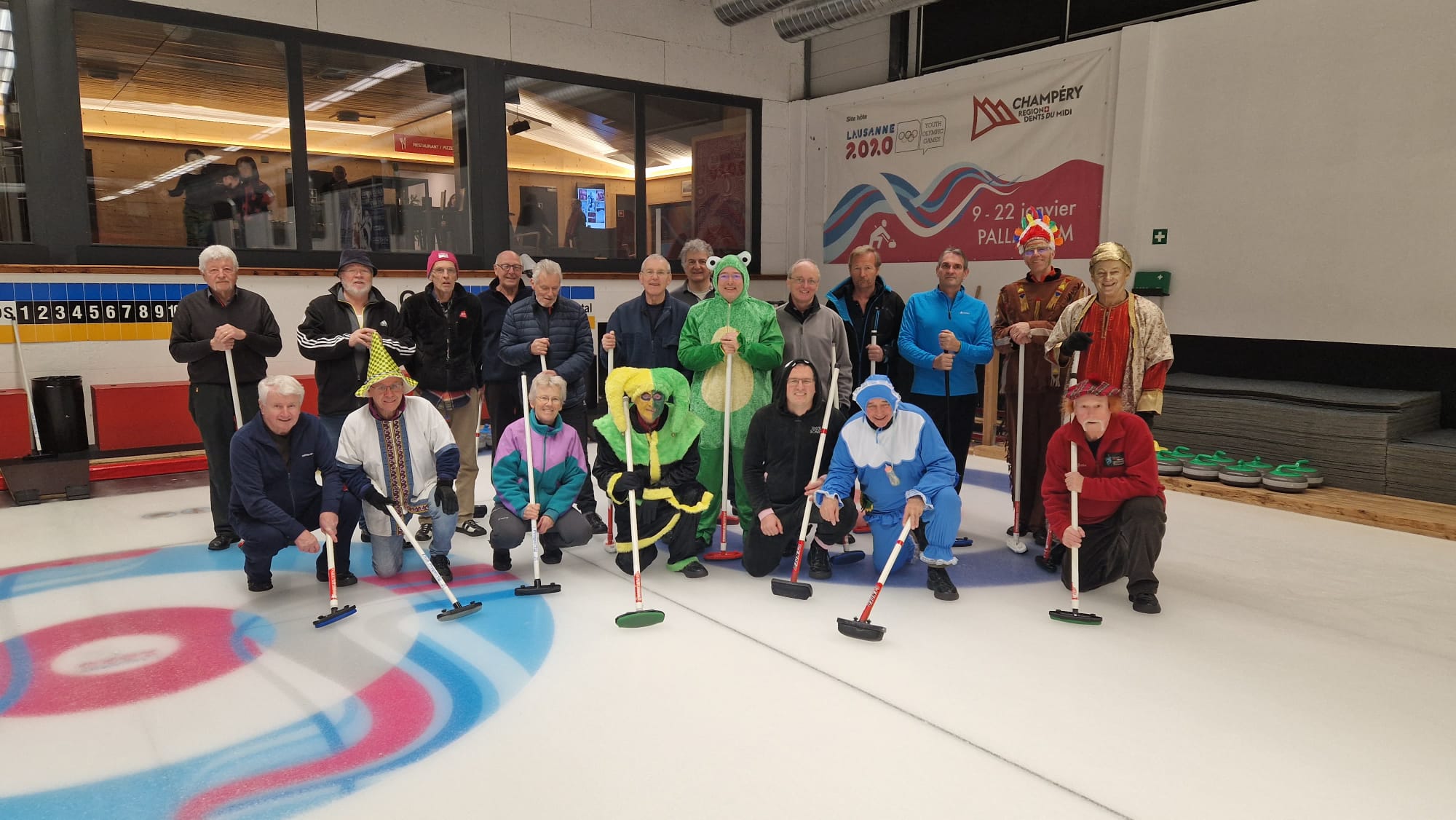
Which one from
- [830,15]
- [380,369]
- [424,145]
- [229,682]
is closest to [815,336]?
[380,369]

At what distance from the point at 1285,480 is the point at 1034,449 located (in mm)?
1971

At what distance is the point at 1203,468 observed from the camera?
222 inches

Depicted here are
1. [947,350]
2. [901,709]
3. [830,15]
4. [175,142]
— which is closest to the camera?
[901,709]

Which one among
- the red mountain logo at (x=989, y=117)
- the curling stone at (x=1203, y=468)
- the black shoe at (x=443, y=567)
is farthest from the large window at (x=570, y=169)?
the curling stone at (x=1203, y=468)

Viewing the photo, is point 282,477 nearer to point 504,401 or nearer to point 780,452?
point 504,401

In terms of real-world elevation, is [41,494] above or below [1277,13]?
below

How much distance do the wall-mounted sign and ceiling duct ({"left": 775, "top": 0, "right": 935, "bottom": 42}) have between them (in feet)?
9.03

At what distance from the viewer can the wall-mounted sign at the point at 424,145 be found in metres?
7.67

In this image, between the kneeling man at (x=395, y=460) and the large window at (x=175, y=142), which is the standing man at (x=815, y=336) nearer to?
the kneeling man at (x=395, y=460)

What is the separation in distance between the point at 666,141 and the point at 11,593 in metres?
6.95

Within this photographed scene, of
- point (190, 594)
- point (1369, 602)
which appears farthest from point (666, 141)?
point (1369, 602)

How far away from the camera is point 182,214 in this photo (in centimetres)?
659

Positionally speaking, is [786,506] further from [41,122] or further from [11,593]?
[41,122]

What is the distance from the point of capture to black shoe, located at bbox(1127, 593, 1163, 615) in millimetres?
3490
